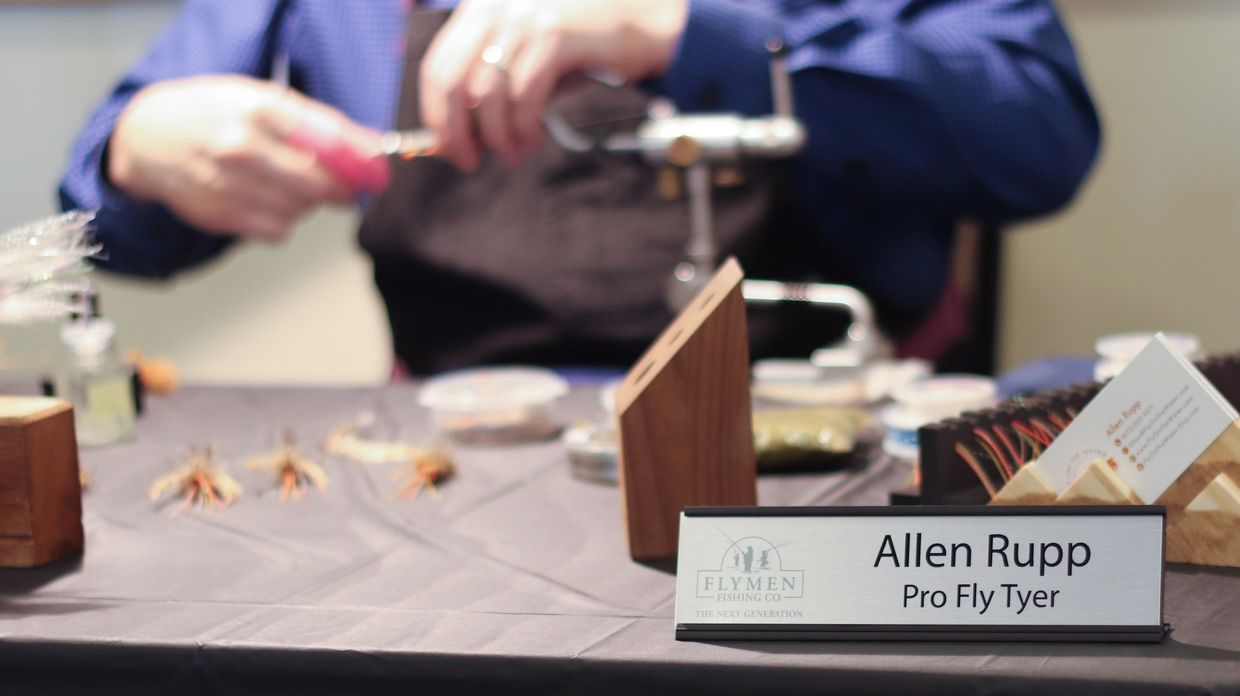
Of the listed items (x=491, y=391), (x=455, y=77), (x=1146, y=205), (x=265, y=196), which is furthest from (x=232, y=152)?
(x=1146, y=205)

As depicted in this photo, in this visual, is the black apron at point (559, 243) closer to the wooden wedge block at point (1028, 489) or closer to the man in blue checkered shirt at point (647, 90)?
the man in blue checkered shirt at point (647, 90)

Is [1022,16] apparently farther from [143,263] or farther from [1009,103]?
[143,263]

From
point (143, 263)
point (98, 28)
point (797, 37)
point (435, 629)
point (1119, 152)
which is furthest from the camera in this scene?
point (98, 28)

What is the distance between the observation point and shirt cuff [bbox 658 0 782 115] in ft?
3.91

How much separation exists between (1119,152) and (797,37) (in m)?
1.10

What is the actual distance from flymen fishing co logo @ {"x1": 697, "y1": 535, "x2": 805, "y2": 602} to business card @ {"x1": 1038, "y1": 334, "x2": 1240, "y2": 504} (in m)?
0.18

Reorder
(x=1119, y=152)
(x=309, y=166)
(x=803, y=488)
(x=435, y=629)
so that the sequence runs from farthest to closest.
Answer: (x=1119, y=152)
(x=309, y=166)
(x=803, y=488)
(x=435, y=629)

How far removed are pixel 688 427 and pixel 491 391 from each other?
1.19 feet

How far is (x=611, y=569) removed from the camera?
669 millimetres

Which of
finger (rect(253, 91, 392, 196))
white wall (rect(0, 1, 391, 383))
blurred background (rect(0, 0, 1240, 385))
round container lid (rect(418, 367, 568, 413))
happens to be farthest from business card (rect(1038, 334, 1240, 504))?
white wall (rect(0, 1, 391, 383))

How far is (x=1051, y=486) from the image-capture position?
0.63 m

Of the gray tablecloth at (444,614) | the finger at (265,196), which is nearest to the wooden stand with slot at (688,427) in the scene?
the gray tablecloth at (444,614)

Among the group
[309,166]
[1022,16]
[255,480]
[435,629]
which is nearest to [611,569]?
[435,629]

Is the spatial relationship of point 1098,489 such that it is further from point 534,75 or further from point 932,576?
point 534,75
